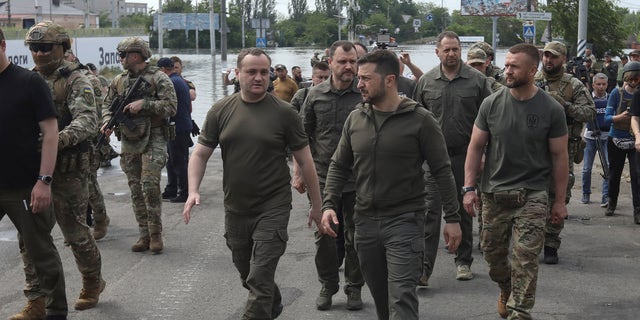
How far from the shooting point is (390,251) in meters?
5.70

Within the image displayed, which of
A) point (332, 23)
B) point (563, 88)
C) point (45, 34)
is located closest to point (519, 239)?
point (563, 88)

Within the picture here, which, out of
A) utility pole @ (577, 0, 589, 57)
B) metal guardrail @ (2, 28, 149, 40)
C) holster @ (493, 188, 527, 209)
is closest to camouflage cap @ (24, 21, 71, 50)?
holster @ (493, 188, 527, 209)

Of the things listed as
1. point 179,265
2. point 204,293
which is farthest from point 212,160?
point 204,293

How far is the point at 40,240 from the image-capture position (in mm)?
6566

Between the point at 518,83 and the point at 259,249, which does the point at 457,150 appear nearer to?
the point at 518,83

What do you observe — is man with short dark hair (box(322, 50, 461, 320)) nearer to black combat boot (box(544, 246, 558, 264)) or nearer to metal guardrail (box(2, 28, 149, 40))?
black combat boot (box(544, 246, 558, 264))

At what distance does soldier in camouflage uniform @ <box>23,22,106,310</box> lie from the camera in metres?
7.08

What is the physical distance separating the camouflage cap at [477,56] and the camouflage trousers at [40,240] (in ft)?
15.1

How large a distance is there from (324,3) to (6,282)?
150 m

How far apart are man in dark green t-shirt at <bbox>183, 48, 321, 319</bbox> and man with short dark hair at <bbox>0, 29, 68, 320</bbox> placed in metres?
1.01

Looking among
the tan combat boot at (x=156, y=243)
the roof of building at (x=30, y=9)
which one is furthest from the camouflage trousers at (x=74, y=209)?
the roof of building at (x=30, y=9)

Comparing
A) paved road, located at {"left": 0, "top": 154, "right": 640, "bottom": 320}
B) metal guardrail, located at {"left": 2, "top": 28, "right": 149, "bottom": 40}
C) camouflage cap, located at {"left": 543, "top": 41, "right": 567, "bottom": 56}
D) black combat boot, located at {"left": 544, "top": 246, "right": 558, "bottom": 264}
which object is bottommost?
paved road, located at {"left": 0, "top": 154, "right": 640, "bottom": 320}

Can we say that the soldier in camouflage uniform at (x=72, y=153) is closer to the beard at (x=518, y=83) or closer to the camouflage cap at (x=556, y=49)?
the beard at (x=518, y=83)

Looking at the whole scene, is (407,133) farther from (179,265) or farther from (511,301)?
(179,265)
